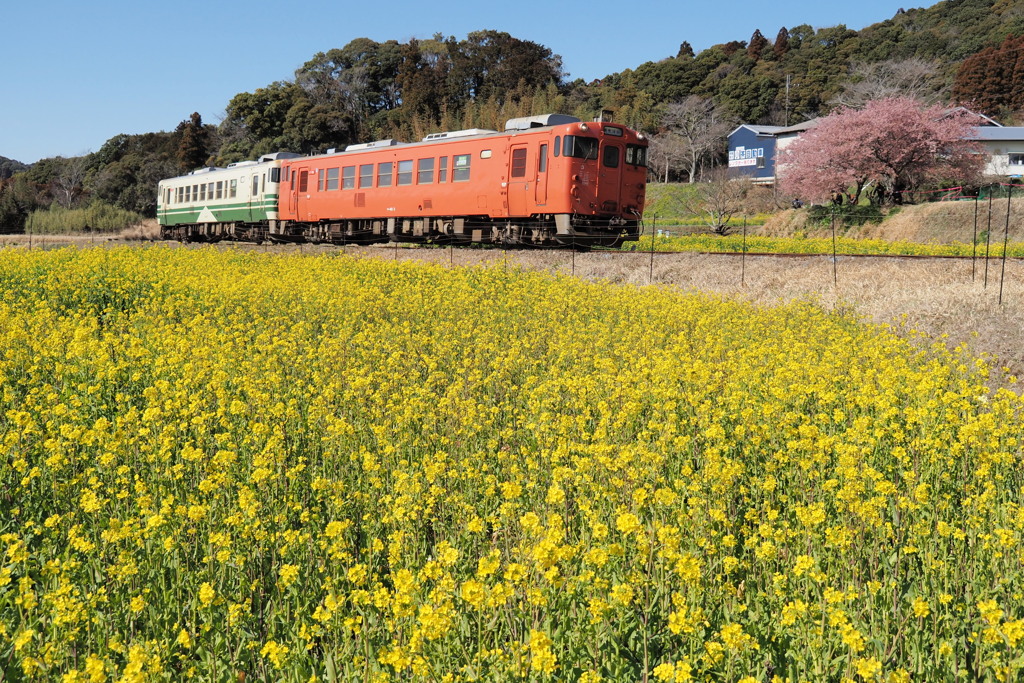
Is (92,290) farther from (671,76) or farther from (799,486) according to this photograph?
(671,76)

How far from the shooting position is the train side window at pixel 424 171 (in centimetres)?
1830

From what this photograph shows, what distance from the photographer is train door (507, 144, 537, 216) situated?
16125 millimetres

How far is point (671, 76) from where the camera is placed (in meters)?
62.0

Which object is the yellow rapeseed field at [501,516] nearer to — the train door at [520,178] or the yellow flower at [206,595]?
the yellow flower at [206,595]

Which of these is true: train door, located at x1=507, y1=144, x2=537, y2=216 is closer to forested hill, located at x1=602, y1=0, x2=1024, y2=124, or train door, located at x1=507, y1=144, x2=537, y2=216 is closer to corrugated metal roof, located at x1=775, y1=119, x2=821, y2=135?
corrugated metal roof, located at x1=775, y1=119, x2=821, y2=135

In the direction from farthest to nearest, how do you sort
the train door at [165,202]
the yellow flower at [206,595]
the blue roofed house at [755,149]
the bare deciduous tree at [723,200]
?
the blue roofed house at [755,149] → the bare deciduous tree at [723,200] → the train door at [165,202] → the yellow flower at [206,595]

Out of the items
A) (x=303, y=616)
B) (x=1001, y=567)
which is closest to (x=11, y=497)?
(x=303, y=616)

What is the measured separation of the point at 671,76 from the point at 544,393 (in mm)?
61338

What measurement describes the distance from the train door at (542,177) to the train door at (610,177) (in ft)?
3.48

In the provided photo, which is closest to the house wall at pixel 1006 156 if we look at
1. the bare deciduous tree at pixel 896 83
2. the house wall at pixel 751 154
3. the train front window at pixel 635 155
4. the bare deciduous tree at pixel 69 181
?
the bare deciduous tree at pixel 896 83

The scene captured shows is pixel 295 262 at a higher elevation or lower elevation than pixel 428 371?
higher

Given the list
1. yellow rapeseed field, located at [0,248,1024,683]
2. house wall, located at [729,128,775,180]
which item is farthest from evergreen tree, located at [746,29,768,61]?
yellow rapeseed field, located at [0,248,1024,683]

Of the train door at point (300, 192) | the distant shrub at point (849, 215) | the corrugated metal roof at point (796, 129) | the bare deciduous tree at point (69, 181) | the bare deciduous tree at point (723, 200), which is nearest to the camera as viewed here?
the train door at point (300, 192)

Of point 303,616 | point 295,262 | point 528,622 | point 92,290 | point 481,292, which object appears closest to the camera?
point 528,622
